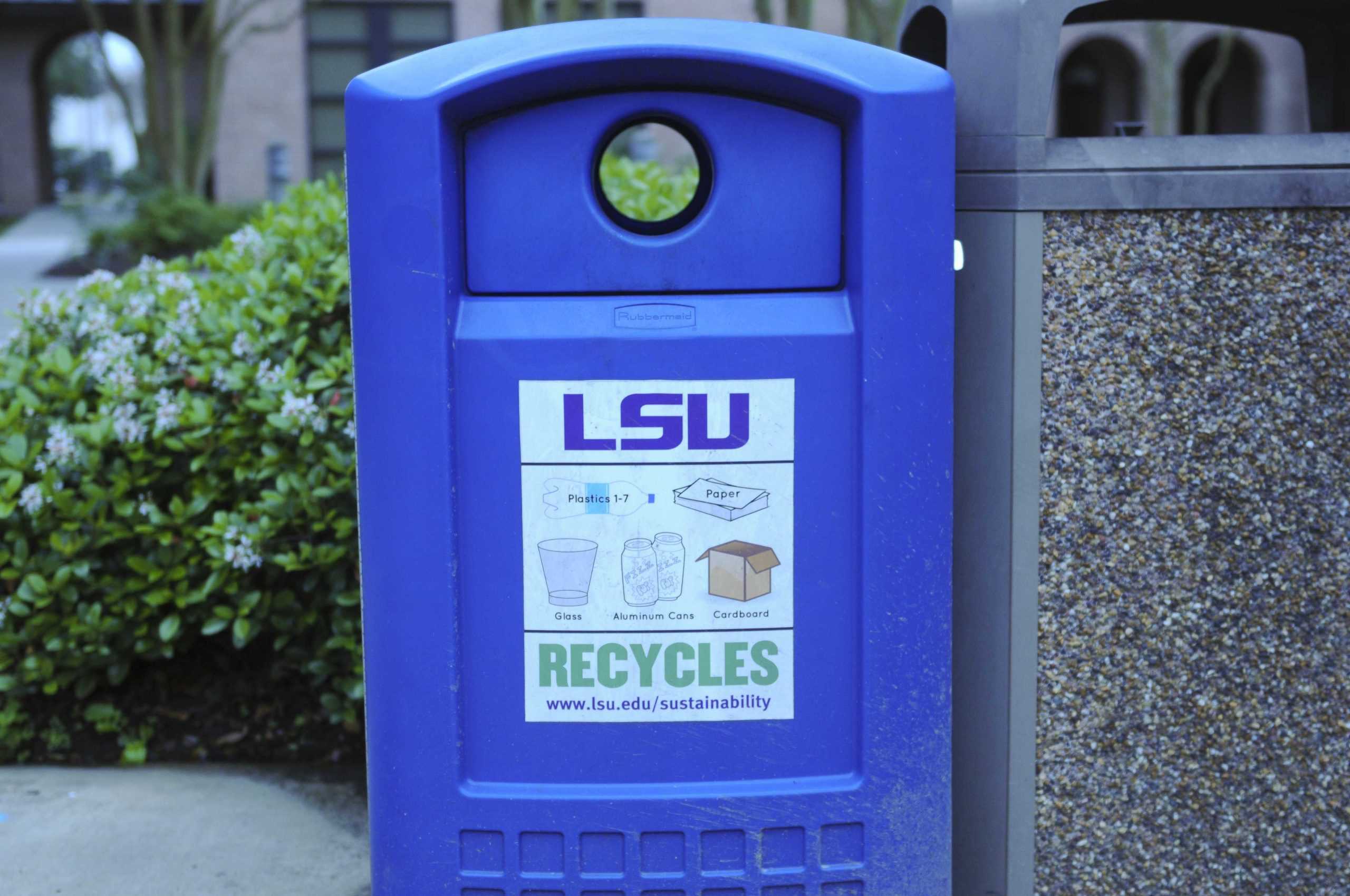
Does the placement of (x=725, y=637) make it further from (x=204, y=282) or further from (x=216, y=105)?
(x=216, y=105)

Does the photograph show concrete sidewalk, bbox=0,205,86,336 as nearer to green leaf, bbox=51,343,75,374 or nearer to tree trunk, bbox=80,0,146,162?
tree trunk, bbox=80,0,146,162

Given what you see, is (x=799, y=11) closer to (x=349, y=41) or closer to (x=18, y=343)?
(x=18, y=343)

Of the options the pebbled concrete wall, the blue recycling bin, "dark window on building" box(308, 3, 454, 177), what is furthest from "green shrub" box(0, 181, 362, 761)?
"dark window on building" box(308, 3, 454, 177)

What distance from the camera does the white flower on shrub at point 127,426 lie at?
3115 mm

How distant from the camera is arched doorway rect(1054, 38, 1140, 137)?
953 inches

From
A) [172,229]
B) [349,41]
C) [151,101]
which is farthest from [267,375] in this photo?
[349,41]

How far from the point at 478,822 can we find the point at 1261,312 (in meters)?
1.35

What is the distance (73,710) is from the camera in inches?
132

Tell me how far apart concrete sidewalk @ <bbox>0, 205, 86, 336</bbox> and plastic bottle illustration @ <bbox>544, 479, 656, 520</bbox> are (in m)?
9.00

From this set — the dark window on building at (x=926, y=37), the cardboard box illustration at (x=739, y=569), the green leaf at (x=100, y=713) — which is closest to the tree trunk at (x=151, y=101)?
the green leaf at (x=100, y=713)

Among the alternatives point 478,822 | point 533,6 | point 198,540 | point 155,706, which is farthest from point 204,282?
point 533,6

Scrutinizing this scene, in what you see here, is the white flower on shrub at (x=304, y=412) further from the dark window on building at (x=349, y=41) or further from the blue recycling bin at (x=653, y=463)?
the dark window on building at (x=349, y=41)

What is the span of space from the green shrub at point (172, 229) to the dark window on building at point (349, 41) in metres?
5.95

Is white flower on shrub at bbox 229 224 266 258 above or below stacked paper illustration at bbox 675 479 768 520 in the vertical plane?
above
